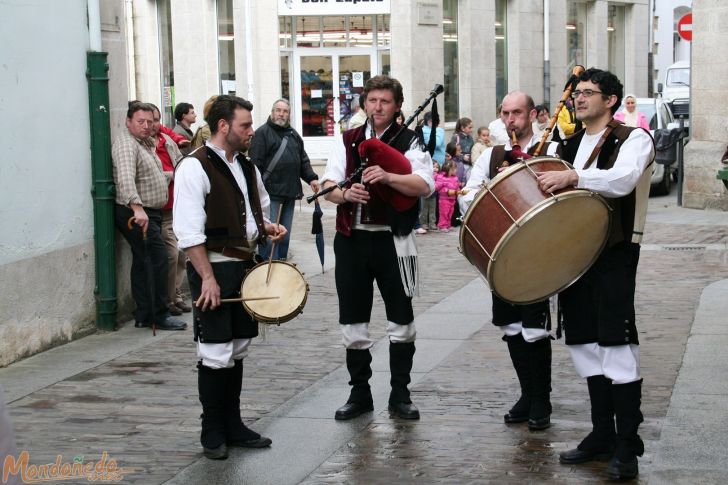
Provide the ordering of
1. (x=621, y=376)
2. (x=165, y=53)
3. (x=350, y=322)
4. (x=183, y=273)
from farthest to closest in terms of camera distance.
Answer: (x=165, y=53)
(x=183, y=273)
(x=350, y=322)
(x=621, y=376)

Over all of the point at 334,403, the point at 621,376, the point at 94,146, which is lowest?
the point at 334,403

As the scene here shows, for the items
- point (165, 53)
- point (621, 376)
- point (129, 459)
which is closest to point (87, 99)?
point (129, 459)

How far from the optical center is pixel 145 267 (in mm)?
10219

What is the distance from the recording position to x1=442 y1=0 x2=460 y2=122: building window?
2816 centimetres

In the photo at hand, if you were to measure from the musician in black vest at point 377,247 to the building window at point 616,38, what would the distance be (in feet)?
98.8

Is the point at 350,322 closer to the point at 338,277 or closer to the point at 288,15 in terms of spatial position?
the point at 338,277

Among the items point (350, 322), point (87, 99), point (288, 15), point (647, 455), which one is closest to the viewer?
point (647, 455)

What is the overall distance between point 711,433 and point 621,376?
103 centimetres

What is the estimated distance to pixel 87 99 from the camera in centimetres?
995

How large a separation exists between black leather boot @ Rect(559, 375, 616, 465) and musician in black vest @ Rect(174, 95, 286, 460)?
1.72m

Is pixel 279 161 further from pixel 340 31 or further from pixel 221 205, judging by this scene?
pixel 340 31

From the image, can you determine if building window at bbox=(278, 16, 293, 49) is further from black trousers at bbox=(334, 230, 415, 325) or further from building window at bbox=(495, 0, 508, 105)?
black trousers at bbox=(334, 230, 415, 325)

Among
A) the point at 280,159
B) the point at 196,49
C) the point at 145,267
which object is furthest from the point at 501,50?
the point at 145,267

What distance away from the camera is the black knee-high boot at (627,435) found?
19.0 feet
